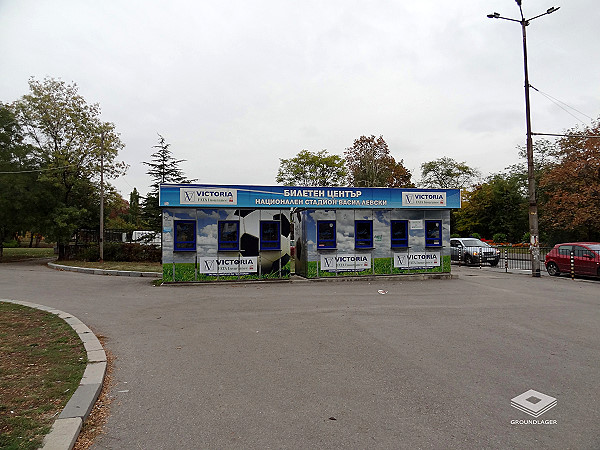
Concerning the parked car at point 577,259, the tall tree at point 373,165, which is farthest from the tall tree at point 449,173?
the parked car at point 577,259

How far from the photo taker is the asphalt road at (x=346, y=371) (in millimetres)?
3631

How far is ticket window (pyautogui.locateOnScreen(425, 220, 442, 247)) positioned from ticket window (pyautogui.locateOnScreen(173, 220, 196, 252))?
997 cm

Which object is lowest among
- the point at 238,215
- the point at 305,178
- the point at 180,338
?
the point at 180,338

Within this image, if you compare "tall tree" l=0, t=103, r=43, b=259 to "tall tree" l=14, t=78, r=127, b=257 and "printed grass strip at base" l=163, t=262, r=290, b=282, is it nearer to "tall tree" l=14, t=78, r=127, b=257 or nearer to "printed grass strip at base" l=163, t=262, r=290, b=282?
"tall tree" l=14, t=78, r=127, b=257

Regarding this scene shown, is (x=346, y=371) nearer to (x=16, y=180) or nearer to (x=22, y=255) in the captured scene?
(x=16, y=180)

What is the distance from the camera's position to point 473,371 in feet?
17.4

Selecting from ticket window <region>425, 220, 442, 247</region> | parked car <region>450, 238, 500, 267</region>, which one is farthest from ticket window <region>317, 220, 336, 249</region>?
parked car <region>450, 238, 500, 267</region>

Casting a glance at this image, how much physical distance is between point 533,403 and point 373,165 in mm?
44595

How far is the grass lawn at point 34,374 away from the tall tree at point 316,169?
149 ft

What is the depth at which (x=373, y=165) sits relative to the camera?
47.5 m

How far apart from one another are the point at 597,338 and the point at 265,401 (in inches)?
247

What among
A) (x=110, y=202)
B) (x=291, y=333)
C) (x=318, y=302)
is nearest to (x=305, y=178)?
(x=110, y=202)

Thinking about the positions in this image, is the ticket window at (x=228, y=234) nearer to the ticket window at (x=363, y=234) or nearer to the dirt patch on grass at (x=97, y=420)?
the ticket window at (x=363, y=234)

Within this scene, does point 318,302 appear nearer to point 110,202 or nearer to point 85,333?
point 85,333
